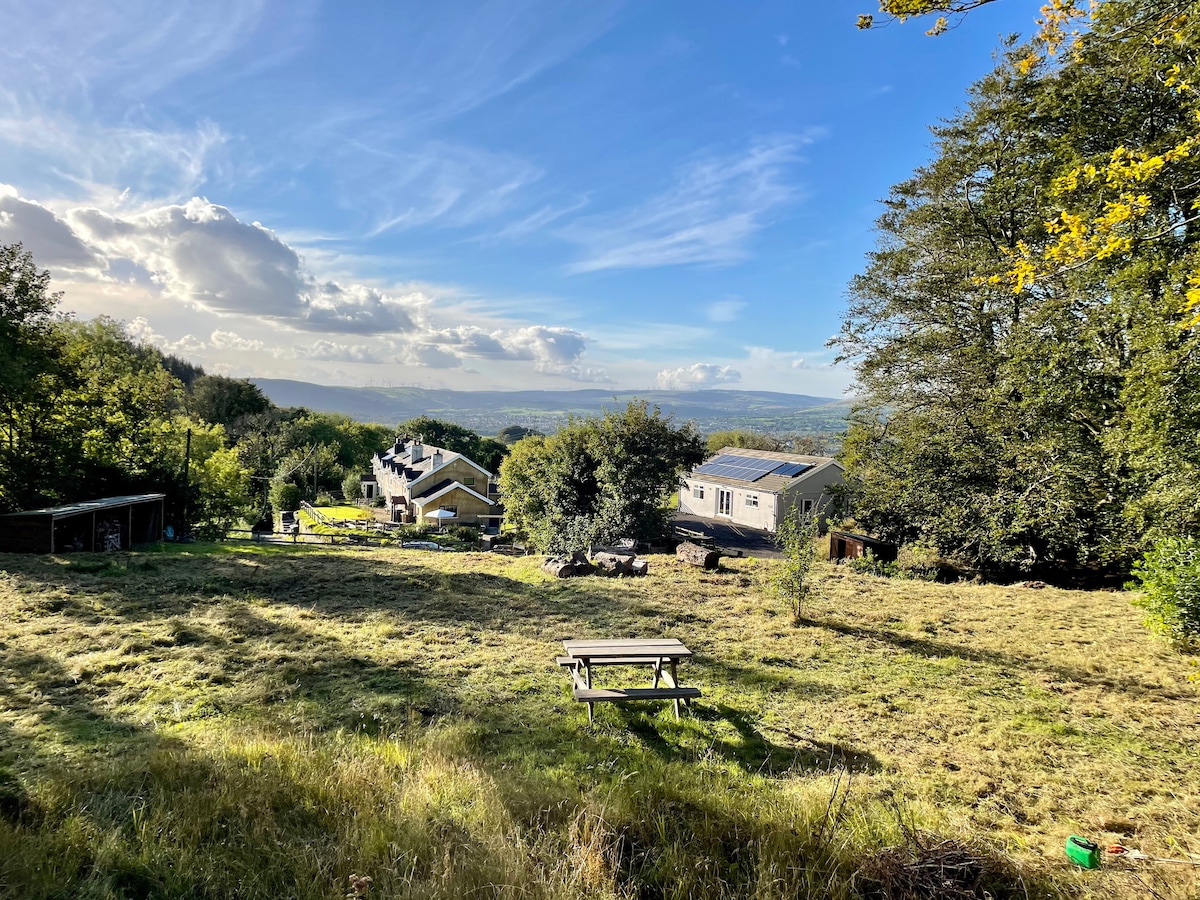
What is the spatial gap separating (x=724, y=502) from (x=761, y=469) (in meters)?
3.74

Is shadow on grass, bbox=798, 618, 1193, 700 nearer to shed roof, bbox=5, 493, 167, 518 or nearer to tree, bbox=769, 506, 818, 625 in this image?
tree, bbox=769, 506, 818, 625

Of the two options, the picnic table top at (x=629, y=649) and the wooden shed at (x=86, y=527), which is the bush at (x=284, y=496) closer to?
the wooden shed at (x=86, y=527)

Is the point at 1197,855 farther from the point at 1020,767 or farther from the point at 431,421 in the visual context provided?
the point at 431,421

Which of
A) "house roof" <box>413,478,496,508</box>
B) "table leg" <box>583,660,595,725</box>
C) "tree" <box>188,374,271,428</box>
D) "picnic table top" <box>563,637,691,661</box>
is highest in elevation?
"tree" <box>188,374,271,428</box>

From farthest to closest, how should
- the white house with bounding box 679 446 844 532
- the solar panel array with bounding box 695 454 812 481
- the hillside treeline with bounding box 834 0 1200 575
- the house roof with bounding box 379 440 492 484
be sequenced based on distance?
the house roof with bounding box 379 440 492 484 → the solar panel array with bounding box 695 454 812 481 → the white house with bounding box 679 446 844 532 → the hillside treeline with bounding box 834 0 1200 575

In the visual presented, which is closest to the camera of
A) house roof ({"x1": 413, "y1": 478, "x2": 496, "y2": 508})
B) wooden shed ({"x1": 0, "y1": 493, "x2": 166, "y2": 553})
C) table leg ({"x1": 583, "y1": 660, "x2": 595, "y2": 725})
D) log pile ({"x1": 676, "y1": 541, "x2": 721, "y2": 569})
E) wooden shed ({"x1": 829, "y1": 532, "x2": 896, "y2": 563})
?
table leg ({"x1": 583, "y1": 660, "x2": 595, "y2": 725})

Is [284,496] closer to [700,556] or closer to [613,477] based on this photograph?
[613,477]

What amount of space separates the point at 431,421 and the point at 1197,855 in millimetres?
84213

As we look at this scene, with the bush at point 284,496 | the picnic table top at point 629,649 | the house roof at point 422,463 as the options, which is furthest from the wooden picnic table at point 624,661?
the bush at point 284,496

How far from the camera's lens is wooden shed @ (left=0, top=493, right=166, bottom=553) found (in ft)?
47.4

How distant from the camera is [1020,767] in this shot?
4988 mm

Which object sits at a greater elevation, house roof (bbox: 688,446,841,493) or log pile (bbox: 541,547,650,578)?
house roof (bbox: 688,446,841,493)

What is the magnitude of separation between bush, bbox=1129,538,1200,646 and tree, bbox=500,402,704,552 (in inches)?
593

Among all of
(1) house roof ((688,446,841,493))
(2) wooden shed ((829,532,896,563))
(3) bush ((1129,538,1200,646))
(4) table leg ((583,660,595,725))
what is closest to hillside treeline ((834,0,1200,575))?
(2) wooden shed ((829,532,896,563))
